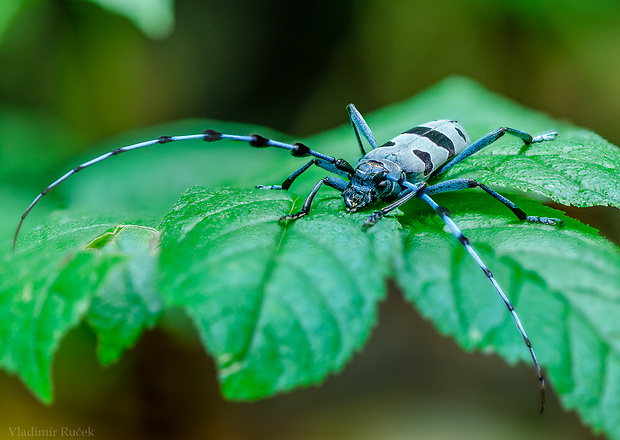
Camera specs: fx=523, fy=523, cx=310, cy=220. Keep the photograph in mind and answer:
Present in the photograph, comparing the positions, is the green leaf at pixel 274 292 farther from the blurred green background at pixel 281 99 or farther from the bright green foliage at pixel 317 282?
the blurred green background at pixel 281 99

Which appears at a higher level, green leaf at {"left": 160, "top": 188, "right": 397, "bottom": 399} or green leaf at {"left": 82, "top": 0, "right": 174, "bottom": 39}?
green leaf at {"left": 82, "top": 0, "right": 174, "bottom": 39}

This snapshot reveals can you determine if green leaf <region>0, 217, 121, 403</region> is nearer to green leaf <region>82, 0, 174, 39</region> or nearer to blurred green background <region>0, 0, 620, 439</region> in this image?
blurred green background <region>0, 0, 620, 439</region>

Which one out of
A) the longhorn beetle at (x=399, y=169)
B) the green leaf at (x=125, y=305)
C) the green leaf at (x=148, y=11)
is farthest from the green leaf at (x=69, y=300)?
the green leaf at (x=148, y=11)

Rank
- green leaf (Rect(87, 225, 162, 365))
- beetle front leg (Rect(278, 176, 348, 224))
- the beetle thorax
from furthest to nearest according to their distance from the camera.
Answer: the beetle thorax
beetle front leg (Rect(278, 176, 348, 224))
green leaf (Rect(87, 225, 162, 365))

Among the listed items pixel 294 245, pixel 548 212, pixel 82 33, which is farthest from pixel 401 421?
pixel 82 33

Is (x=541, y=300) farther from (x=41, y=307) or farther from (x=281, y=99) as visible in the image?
(x=281, y=99)

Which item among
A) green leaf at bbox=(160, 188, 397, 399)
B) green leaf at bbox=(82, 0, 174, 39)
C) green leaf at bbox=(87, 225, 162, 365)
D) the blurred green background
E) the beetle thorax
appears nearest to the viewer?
green leaf at bbox=(160, 188, 397, 399)

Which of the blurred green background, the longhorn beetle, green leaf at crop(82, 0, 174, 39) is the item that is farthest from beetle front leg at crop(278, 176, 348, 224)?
green leaf at crop(82, 0, 174, 39)
